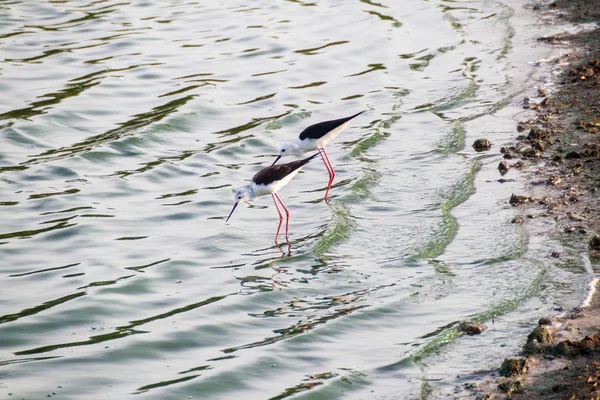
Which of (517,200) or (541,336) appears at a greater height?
(541,336)

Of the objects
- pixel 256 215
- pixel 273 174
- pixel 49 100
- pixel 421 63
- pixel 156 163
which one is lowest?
pixel 256 215

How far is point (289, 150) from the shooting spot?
36.2 ft

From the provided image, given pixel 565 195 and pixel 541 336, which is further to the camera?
pixel 565 195

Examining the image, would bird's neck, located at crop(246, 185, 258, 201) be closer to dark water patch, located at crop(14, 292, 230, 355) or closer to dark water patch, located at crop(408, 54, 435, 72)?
dark water patch, located at crop(14, 292, 230, 355)

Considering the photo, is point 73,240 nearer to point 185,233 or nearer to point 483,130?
point 185,233

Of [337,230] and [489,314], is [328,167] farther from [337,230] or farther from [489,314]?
[489,314]

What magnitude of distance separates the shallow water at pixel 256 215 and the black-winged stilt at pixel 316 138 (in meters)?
0.45

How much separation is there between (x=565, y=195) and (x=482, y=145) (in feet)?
7.39

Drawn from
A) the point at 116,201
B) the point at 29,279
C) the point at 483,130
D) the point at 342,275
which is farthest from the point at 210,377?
the point at 483,130

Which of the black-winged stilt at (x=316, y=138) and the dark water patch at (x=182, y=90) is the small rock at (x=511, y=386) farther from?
the dark water patch at (x=182, y=90)

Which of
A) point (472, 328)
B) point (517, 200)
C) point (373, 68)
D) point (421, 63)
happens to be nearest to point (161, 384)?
point (472, 328)

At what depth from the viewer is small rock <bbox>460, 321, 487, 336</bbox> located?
6.57 metres

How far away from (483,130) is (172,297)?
550cm

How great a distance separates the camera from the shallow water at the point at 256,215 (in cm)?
654
